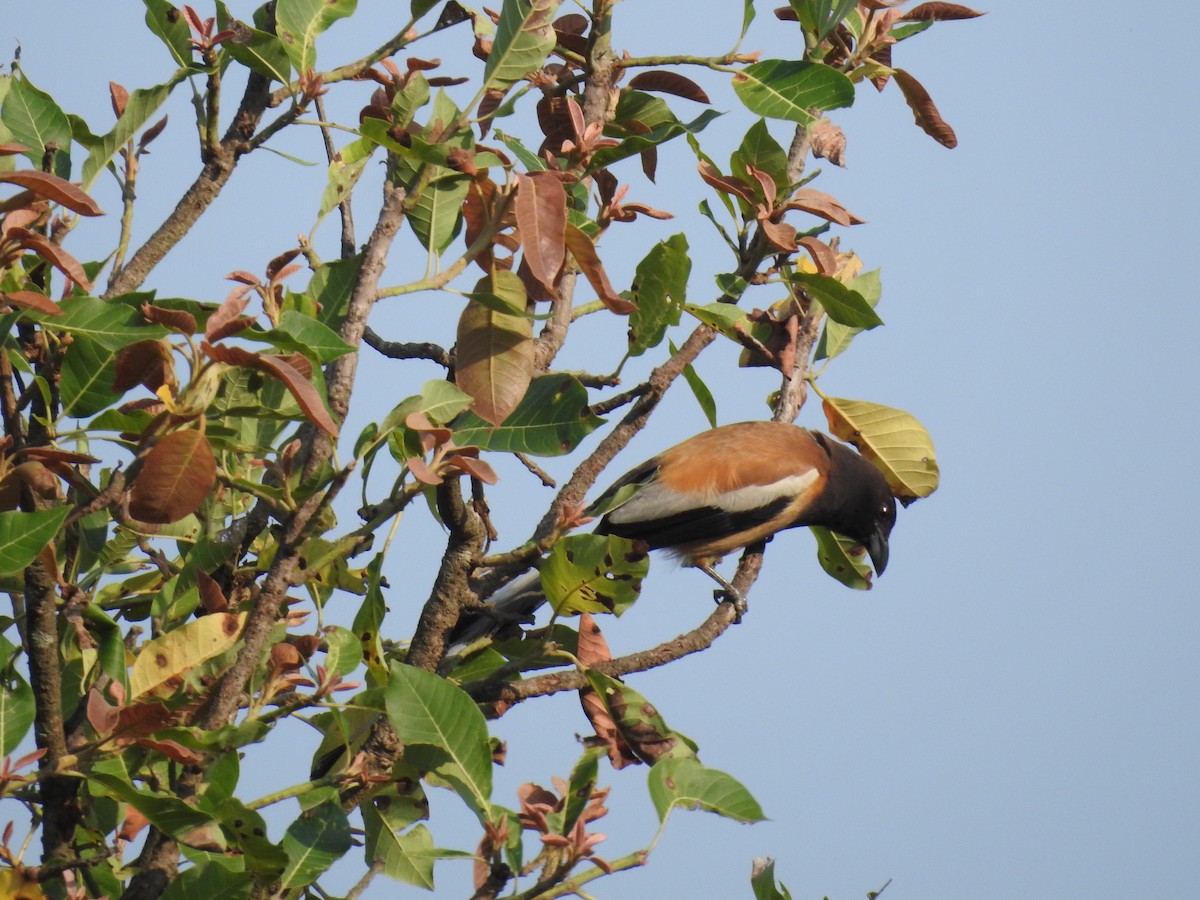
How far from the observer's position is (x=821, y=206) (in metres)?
3.22

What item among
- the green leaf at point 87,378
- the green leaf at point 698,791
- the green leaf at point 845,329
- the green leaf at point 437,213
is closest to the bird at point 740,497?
the green leaf at point 845,329

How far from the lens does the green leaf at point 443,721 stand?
245 cm

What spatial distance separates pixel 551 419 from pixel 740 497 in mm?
2792

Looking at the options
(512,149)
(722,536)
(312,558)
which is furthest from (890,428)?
(312,558)

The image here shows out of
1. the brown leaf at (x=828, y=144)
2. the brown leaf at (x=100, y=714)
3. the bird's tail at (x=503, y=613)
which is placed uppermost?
the brown leaf at (x=828, y=144)

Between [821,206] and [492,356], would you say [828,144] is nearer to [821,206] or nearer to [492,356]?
[821,206]

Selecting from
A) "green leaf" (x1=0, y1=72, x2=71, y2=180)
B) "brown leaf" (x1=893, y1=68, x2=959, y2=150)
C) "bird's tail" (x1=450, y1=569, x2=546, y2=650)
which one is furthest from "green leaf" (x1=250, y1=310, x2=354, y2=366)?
"brown leaf" (x1=893, y1=68, x2=959, y2=150)

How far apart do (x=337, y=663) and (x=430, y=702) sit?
260 mm

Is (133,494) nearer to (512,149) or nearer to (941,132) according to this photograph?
(512,149)

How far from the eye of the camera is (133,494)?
87.4 inches

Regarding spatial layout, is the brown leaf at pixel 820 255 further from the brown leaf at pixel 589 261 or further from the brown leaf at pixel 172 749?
the brown leaf at pixel 172 749

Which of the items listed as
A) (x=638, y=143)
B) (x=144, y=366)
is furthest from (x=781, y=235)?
(x=144, y=366)

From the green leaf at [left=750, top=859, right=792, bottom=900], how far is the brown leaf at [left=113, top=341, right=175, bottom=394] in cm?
158

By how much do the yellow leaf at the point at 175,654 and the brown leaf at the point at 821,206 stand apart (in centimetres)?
177
